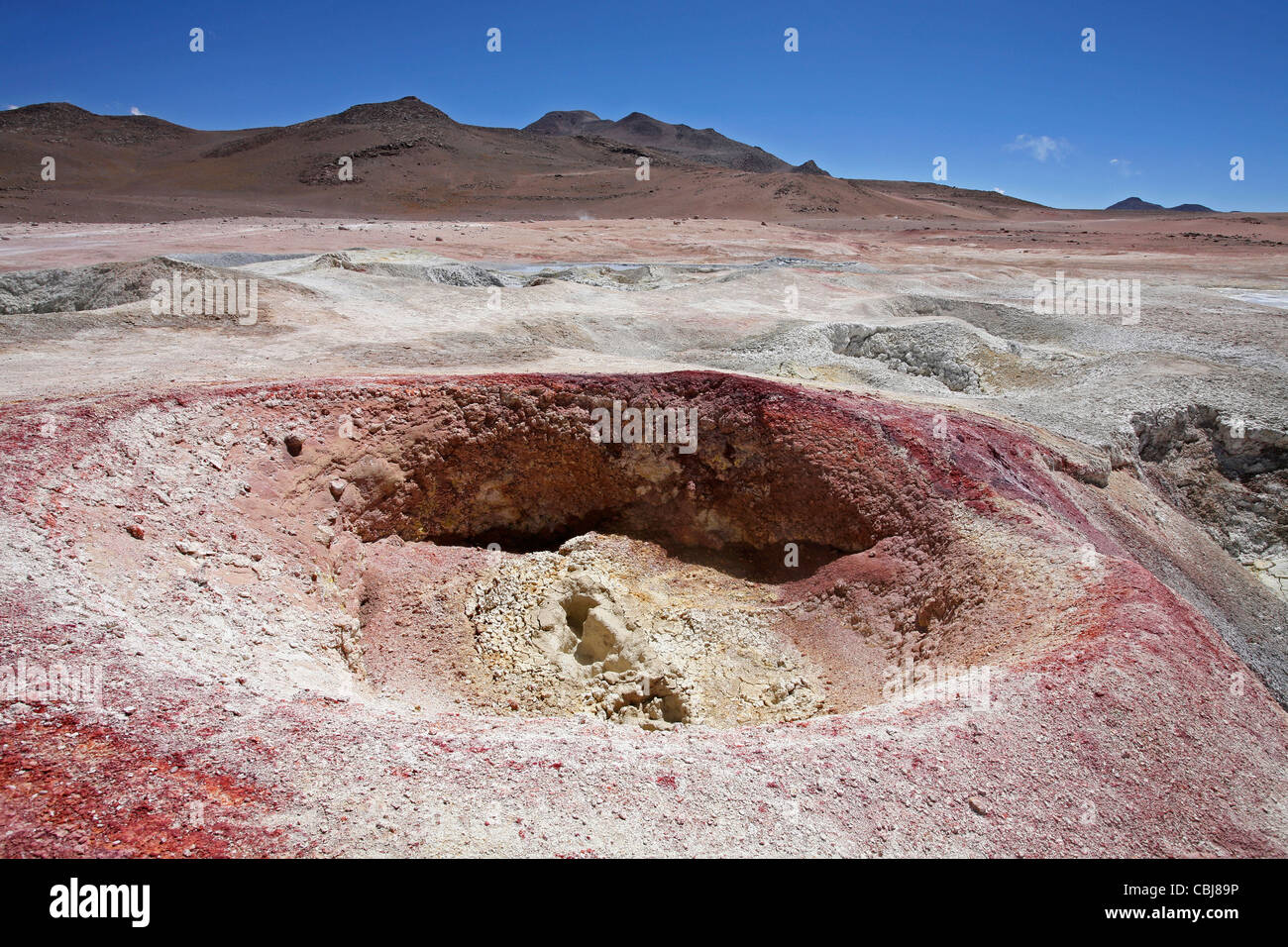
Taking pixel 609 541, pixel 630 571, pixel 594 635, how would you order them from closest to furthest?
pixel 594 635
pixel 630 571
pixel 609 541

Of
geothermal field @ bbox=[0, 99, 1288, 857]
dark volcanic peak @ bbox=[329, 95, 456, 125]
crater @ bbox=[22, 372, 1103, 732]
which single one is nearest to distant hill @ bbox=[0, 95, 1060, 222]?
dark volcanic peak @ bbox=[329, 95, 456, 125]

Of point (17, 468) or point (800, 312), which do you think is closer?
point (17, 468)

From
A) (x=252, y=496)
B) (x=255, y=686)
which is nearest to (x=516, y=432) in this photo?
(x=252, y=496)

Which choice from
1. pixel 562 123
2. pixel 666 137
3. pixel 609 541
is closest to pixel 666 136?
pixel 666 137

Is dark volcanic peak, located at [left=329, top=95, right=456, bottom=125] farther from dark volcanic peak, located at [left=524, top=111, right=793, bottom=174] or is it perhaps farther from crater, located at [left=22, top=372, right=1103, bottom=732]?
crater, located at [left=22, top=372, right=1103, bottom=732]

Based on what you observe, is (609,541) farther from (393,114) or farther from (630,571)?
(393,114)
